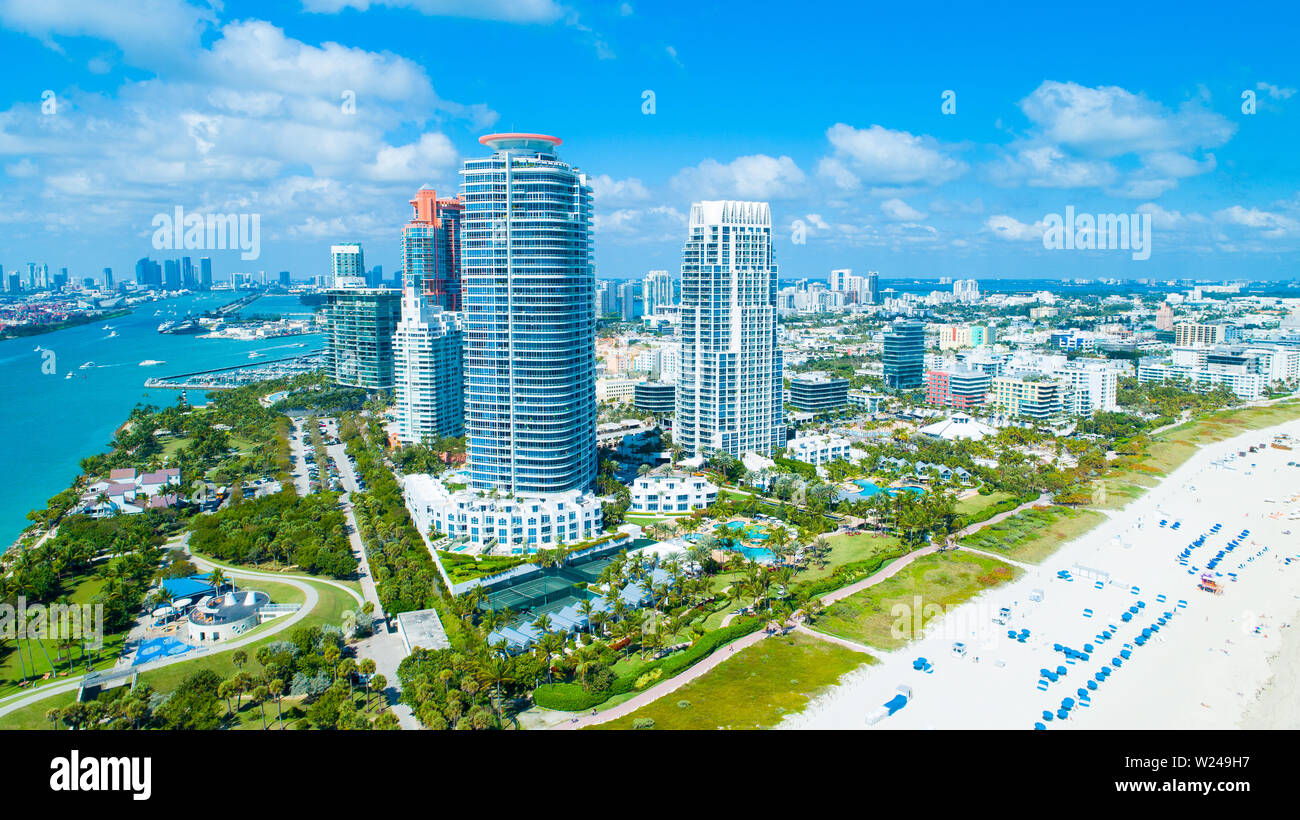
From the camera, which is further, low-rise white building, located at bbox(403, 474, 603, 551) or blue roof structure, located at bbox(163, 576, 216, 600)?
low-rise white building, located at bbox(403, 474, 603, 551)

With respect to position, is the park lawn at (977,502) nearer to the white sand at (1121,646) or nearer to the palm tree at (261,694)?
the white sand at (1121,646)

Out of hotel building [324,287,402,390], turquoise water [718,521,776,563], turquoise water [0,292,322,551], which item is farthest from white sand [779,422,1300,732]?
hotel building [324,287,402,390]

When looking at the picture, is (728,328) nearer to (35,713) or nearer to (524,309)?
(524,309)

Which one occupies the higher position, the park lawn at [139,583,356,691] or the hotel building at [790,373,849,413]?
the hotel building at [790,373,849,413]

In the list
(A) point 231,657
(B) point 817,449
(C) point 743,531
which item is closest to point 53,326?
(A) point 231,657

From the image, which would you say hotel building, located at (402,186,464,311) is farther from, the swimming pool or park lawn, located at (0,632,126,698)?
park lawn, located at (0,632,126,698)

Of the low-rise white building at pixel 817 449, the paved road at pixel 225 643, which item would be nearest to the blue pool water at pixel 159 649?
the paved road at pixel 225 643
